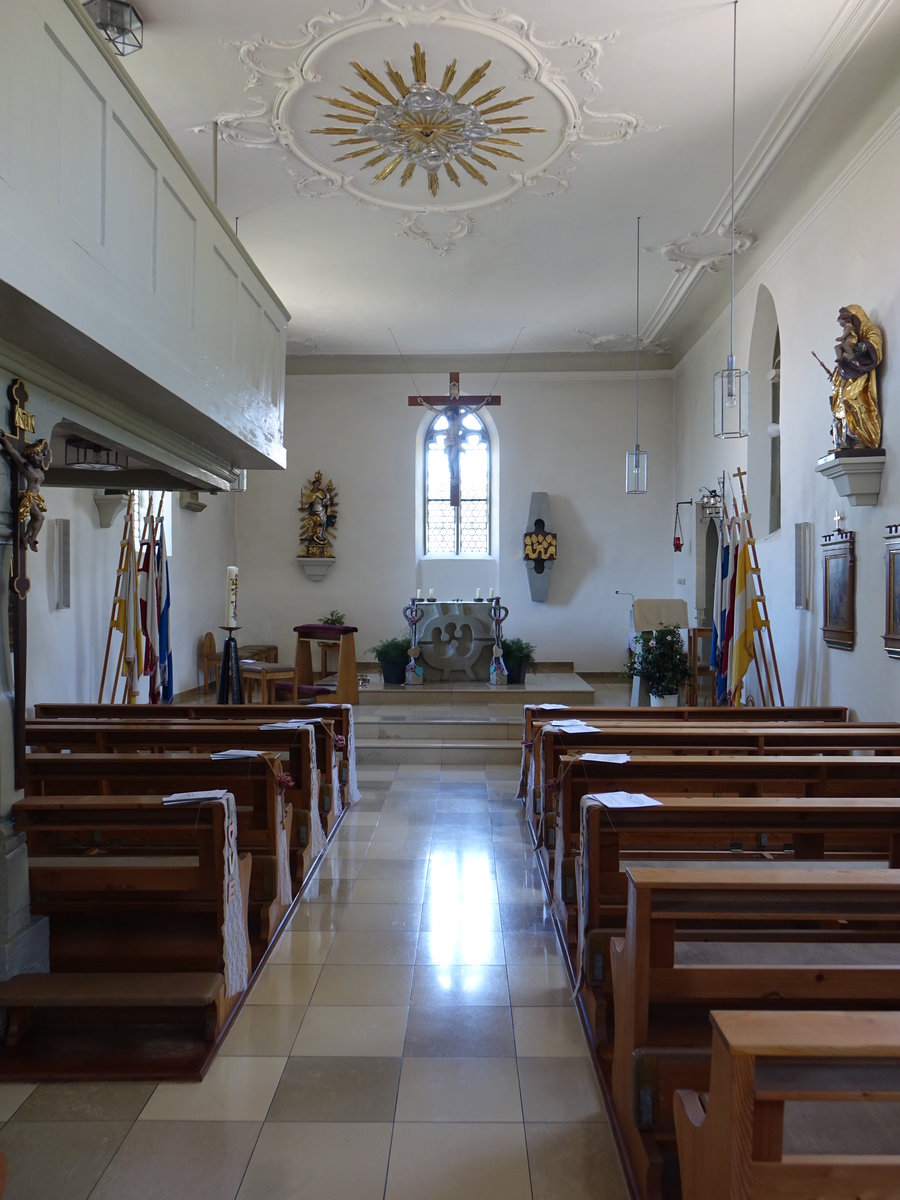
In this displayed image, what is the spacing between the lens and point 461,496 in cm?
1367

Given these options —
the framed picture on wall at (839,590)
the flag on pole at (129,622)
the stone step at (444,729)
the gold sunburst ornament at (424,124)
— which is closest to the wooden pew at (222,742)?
the flag on pole at (129,622)

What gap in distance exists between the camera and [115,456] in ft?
17.6

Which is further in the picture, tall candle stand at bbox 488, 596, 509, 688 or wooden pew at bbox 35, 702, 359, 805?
tall candle stand at bbox 488, 596, 509, 688

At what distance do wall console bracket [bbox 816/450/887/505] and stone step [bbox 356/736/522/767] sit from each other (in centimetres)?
359

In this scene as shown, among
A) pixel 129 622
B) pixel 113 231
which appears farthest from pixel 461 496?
pixel 113 231

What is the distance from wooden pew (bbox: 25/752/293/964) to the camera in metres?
3.81

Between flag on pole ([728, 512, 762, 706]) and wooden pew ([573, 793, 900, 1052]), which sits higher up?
flag on pole ([728, 512, 762, 706])

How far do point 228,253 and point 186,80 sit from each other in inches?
81.0

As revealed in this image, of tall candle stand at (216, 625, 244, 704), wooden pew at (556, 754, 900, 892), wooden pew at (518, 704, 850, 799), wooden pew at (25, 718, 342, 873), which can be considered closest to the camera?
wooden pew at (556, 754, 900, 892)

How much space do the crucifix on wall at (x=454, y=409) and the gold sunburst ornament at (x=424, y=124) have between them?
4.45m

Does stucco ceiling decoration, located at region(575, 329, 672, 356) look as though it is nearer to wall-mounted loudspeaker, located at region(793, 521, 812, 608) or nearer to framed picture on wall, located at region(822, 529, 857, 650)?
wall-mounted loudspeaker, located at region(793, 521, 812, 608)

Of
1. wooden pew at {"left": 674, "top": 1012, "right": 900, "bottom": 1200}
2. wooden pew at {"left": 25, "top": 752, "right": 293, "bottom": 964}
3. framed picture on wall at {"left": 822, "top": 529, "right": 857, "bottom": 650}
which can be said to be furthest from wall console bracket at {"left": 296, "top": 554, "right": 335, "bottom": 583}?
wooden pew at {"left": 674, "top": 1012, "right": 900, "bottom": 1200}

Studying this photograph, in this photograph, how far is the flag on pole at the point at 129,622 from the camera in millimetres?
7570

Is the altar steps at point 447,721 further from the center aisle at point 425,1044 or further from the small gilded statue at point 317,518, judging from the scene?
the small gilded statue at point 317,518
